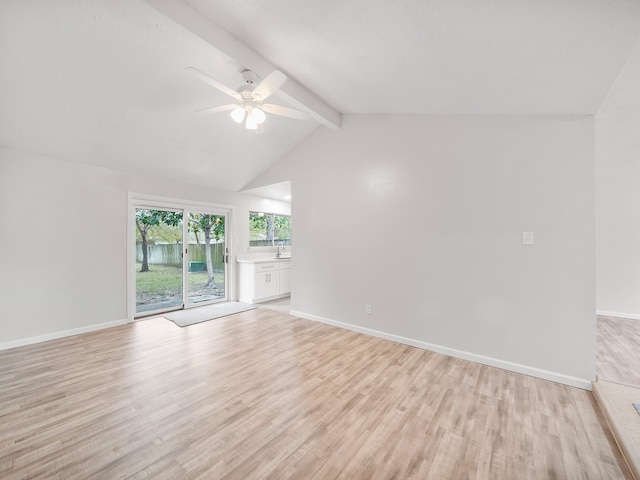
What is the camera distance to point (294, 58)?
8.02ft

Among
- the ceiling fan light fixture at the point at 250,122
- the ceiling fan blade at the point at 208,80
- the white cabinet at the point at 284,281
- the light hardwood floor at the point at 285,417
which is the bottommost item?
the light hardwood floor at the point at 285,417

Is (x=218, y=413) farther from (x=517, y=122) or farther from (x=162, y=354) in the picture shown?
(x=517, y=122)

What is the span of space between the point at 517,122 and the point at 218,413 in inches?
148

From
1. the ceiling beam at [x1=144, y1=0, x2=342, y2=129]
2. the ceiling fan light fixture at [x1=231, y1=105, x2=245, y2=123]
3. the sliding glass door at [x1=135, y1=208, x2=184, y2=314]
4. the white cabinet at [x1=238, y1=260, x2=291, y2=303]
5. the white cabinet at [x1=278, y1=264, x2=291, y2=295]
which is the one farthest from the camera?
the white cabinet at [x1=278, y1=264, x2=291, y2=295]

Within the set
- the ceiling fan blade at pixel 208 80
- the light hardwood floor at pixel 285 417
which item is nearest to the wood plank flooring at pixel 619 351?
the light hardwood floor at pixel 285 417

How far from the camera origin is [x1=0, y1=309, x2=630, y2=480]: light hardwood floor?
1.54 meters

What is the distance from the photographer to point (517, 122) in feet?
8.69

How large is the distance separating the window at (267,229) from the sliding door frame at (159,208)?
597 millimetres

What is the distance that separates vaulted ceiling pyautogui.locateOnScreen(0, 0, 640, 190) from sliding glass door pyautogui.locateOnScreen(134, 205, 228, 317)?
4.90 ft

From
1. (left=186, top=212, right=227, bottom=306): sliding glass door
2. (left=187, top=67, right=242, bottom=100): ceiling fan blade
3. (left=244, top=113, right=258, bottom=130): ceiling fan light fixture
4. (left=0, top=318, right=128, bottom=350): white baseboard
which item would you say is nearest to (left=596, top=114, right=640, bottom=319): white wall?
(left=244, top=113, right=258, bottom=130): ceiling fan light fixture

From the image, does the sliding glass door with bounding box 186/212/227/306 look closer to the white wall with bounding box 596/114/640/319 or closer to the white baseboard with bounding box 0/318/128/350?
the white baseboard with bounding box 0/318/128/350

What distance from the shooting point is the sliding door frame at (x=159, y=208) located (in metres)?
4.12

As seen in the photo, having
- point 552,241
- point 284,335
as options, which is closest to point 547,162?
point 552,241

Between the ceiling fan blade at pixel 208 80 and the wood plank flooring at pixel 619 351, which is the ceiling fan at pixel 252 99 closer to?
the ceiling fan blade at pixel 208 80
